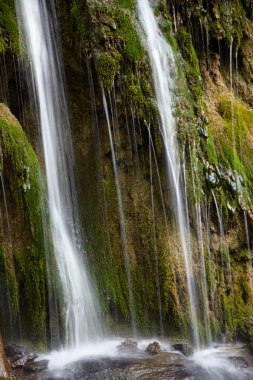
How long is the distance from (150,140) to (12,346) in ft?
14.7

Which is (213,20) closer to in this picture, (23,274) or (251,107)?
(251,107)

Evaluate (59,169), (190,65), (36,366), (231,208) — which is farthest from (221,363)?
(190,65)

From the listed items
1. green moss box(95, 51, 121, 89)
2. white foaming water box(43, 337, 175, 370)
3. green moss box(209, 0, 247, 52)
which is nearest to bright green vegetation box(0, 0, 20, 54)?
green moss box(95, 51, 121, 89)

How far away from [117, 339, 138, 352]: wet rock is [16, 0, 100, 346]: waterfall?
522mm

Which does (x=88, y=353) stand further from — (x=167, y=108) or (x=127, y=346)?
(x=167, y=108)

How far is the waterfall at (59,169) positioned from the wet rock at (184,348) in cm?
134

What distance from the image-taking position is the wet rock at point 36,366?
263 inches

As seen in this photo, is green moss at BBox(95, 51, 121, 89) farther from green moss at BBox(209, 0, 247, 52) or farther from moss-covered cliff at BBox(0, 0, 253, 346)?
green moss at BBox(209, 0, 247, 52)

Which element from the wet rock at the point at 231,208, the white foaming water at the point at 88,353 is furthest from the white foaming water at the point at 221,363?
the wet rock at the point at 231,208

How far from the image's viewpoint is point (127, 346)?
312 inches

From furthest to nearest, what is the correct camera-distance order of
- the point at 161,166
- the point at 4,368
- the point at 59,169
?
the point at 161,166
the point at 59,169
the point at 4,368

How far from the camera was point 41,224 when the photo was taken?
7.67 metres

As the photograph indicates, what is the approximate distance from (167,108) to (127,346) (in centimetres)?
460

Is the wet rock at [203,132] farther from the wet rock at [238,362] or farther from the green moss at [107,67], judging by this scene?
the wet rock at [238,362]
